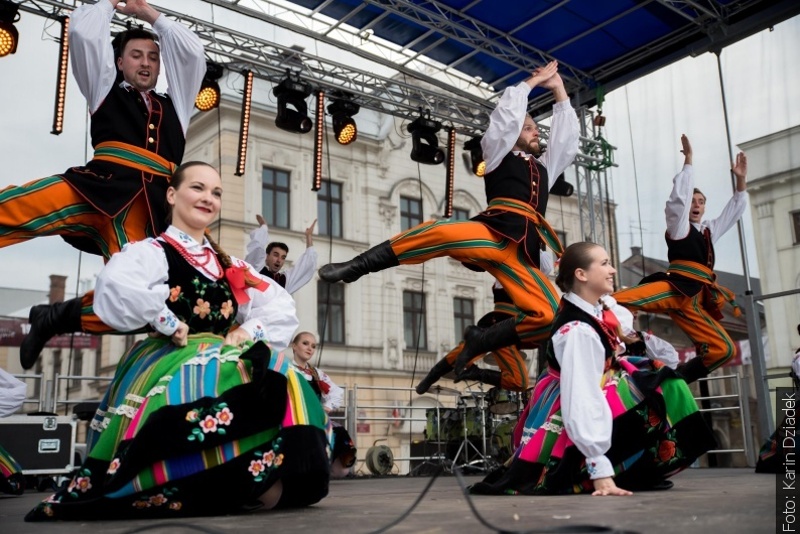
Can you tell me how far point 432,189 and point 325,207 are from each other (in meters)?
2.97

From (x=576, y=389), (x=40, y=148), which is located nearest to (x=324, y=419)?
(x=576, y=389)

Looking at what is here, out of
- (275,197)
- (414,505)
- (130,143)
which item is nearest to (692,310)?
(130,143)

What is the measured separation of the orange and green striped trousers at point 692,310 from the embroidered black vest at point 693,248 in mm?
248

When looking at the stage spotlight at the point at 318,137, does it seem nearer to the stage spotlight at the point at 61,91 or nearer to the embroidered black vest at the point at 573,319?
the stage spotlight at the point at 61,91

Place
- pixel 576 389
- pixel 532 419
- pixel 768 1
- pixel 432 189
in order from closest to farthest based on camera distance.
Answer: pixel 576 389 < pixel 532 419 < pixel 768 1 < pixel 432 189

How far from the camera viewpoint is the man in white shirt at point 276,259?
261 inches

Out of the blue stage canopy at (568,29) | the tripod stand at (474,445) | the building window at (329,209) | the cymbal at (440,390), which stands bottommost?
the tripod stand at (474,445)

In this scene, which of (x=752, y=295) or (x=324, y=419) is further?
(x=752, y=295)

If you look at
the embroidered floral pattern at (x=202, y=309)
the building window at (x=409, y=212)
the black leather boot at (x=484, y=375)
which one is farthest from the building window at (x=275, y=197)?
the embroidered floral pattern at (x=202, y=309)

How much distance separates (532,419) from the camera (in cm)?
301

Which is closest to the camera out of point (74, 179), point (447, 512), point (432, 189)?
point (447, 512)

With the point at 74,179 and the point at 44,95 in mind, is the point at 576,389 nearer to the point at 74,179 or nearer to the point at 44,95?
the point at 74,179

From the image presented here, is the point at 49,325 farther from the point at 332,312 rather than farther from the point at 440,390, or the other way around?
the point at 332,312

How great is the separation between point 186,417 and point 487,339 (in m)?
3.14
